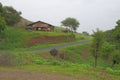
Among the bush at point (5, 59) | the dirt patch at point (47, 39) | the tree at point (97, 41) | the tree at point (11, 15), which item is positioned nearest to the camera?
the bush at point (5, 59)

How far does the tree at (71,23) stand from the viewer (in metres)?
104

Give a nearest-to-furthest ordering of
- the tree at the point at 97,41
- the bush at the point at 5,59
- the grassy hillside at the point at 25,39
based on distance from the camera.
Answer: the bush at the point at 5,59 < the tree at the point at 97,41 < the grassy hillside at the point at 25,39

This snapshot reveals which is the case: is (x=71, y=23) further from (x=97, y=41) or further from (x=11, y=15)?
(x=97, y=41)

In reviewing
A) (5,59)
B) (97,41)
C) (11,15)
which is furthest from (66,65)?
(11,15)

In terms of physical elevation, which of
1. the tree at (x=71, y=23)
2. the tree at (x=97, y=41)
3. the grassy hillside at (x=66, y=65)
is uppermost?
the tree at (x=71, y=23)

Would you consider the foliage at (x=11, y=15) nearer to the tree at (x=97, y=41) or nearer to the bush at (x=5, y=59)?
the tree at (x=97, y=41)

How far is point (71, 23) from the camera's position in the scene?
10394 cm

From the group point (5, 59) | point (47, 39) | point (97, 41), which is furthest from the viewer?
point (47, 39)

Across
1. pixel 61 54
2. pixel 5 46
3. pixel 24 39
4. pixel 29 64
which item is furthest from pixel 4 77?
pixel 24 39

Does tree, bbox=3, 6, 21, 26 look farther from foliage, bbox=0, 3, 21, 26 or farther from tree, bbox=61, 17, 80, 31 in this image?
tree, bbox=61, 17, 80, 31

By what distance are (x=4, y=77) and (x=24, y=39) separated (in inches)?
1692

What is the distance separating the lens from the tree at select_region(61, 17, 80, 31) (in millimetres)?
103688

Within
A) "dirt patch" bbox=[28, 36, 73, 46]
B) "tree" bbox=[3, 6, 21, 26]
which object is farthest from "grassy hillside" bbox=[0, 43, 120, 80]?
"tree" bbox=[3, 6, 21, 26]

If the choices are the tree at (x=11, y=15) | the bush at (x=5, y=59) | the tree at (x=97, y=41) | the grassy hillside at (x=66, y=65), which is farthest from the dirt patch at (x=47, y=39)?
the bush at (x=5, y=59)
